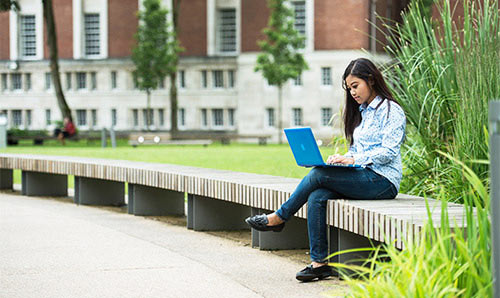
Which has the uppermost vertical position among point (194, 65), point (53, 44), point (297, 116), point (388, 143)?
point (53, 44)

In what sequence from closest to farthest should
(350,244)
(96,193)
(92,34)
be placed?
(350,244), (96,193), (92,34)

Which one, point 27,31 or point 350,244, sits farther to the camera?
point 27,31

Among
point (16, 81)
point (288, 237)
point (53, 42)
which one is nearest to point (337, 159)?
point (288, 237)

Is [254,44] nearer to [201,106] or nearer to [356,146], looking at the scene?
[201,106]

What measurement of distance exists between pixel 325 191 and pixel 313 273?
0.57 meters

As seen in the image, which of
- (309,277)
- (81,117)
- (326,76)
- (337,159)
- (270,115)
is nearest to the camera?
(309,277)

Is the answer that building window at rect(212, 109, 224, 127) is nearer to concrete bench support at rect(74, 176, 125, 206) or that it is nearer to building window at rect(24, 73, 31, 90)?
building window at rect(24, 73, 31, 90)

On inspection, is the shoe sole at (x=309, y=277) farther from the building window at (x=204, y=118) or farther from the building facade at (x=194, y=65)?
the building window at (x=204, y=118)

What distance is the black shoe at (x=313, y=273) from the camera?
235 inches

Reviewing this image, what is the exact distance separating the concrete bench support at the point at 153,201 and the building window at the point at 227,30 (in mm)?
45752

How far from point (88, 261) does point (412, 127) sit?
3264 mm

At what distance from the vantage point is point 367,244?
632 cm

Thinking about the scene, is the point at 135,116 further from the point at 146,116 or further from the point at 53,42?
the point at 53,42

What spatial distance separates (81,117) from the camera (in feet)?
191
